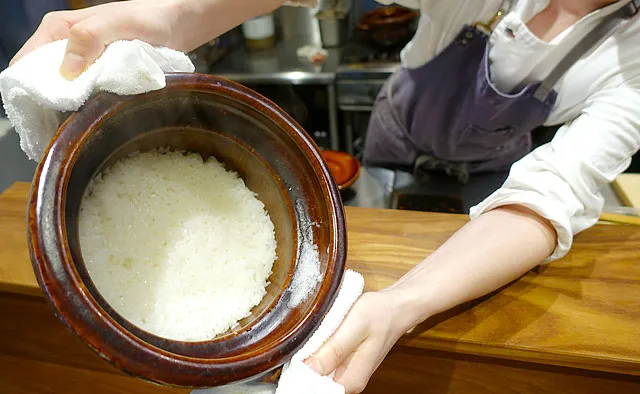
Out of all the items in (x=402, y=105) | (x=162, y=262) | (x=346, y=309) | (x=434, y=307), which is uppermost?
(x=162, y=262)

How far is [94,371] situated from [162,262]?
3.07 feet

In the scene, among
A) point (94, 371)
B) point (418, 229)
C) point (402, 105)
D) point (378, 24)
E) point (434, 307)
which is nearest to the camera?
point (434, 307)

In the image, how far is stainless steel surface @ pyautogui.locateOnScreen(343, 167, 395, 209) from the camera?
1.78m

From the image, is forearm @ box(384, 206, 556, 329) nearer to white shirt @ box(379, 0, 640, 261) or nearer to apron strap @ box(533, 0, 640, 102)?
white shirt @ box(379, 0, 640, 261)

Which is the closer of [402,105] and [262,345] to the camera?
[262,345]

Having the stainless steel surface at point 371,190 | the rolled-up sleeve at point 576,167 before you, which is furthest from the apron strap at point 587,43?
the stainless steel surface at point 371,190

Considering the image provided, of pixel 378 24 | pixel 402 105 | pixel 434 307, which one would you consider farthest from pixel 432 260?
pixel 378 24

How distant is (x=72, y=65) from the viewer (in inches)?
A: 27.5

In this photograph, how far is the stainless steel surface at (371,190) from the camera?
1777mm

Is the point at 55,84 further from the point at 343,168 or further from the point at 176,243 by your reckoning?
the point at 343,168

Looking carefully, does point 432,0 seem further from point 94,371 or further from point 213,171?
point 94,371

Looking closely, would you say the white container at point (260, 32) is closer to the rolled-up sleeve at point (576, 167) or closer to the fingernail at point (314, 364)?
the rolled-up sleeve at point (576, 167)

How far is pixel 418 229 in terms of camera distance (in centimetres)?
123

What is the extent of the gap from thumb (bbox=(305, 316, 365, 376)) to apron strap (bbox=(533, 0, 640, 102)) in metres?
0.99
